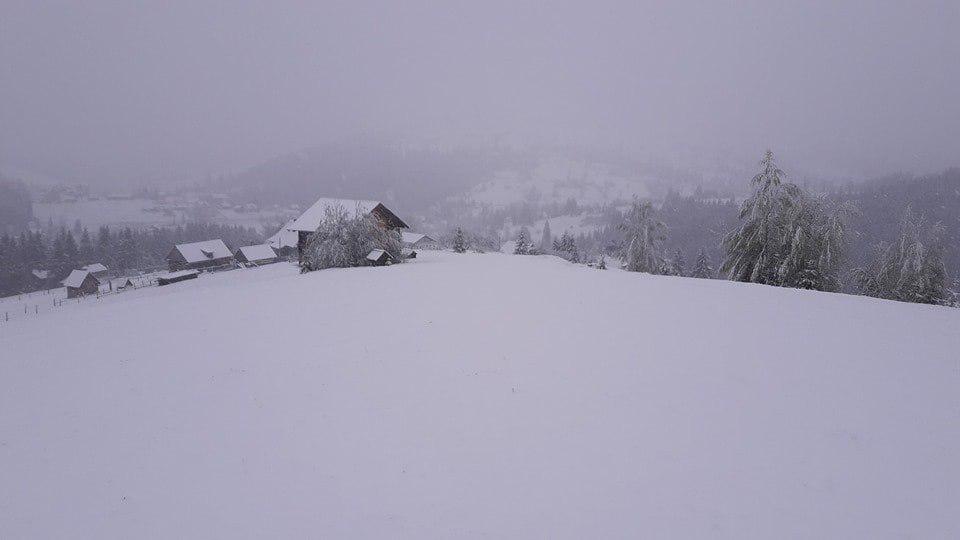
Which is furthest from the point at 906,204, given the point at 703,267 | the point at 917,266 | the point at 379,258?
the point at 379,258

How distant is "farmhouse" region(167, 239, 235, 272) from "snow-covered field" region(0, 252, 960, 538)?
188 feet

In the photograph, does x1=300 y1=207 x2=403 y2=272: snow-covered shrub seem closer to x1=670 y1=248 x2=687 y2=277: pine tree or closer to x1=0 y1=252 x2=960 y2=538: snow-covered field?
x1=0 y1=252 x2=960 y2=538: snow-covered field

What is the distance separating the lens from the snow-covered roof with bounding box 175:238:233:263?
2462 inches

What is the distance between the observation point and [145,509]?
5898mm

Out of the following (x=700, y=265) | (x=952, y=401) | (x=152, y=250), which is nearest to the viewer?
(x=952, y=401)

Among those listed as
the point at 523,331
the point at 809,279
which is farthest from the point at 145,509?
the point at 809,279

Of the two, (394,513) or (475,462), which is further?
(475,462)

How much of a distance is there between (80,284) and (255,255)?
2371 cm

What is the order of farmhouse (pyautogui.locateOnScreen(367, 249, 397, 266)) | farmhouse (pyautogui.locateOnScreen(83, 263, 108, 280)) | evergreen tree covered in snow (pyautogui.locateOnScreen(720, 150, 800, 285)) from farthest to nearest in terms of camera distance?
1. farmhouse (pyautogui.locateOnScreen(83, 263, 108, 280))
2. farmhouse (pyautogui.locateOnScreen(367, 249, 397, 266))
3. evergreen tree covered in snow (pyautogui.locateOnScreen(720, 150, 800, 285))

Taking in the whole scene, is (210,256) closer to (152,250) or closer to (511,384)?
(152,250)

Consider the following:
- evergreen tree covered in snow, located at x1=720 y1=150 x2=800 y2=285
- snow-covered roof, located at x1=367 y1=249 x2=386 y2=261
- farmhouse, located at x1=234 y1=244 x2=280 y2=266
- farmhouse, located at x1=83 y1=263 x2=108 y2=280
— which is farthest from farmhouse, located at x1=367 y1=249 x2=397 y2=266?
farmhouse, located at x1=83 y1=263 x2=108 y2=280

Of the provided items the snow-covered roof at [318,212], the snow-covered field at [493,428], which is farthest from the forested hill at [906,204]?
the snow-covered field at [493,428]

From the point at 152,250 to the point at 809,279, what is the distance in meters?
132

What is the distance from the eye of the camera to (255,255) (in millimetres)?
71062
